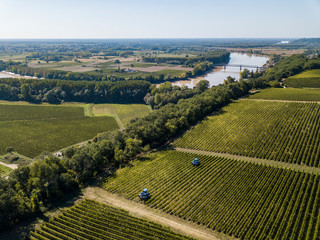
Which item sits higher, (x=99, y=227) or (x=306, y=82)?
(x=306, y=82)

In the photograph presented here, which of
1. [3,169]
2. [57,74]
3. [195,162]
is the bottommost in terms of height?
[3,169]

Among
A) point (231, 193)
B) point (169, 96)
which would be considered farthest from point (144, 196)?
point (169, 96)

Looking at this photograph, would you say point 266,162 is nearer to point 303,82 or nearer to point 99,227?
point 99,227

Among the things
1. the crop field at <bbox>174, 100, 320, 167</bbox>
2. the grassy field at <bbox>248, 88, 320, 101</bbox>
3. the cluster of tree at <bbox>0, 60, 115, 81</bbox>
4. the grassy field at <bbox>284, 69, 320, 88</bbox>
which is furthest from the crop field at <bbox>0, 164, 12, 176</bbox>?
the grassy field at <bbox>284, 69, 320, 88</bbox>

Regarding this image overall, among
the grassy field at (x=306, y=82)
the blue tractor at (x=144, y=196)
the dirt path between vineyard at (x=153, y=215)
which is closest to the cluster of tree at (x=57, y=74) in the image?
the grassy field at (x=306, y=82)

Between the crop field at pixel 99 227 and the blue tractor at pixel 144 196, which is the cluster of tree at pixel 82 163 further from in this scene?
the blue tractor at pixel 144 196

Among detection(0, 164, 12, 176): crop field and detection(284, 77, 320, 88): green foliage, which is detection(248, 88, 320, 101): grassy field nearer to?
detection(284, 77, 320, 88): green foliage

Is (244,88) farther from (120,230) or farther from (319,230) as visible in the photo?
(120,230)
